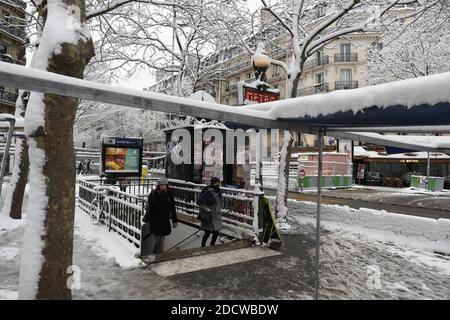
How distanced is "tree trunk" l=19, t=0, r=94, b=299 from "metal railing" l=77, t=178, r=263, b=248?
110 inches

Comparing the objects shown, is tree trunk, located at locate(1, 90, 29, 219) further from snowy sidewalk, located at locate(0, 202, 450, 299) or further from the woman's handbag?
the woman's handbag

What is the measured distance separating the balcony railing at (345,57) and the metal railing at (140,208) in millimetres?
32396

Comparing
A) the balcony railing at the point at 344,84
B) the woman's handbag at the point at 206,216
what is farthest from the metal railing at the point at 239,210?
the balcony railing at the point at 344,84

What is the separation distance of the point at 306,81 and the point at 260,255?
3606 centimetres

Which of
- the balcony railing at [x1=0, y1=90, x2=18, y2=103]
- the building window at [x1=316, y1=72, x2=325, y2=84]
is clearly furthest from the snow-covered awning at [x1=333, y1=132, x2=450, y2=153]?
the balcony railing at [x1=0, y1=90, x2=18, y2=103]

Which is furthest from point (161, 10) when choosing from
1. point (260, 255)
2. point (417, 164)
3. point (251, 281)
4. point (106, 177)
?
point (417, 164)

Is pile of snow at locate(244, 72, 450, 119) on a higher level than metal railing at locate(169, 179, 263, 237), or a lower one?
higher

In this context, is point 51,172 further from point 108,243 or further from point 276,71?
point 276,71

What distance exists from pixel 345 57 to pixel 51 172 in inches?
1538

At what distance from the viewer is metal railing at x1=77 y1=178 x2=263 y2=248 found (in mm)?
7262

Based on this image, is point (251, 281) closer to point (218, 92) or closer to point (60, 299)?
point (60, 299)

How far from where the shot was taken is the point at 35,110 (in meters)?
3.60

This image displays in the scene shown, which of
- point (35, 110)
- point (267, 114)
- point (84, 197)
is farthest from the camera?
point (84, 197)

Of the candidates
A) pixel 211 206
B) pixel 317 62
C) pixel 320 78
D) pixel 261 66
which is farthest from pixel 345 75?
pixel 211 206
